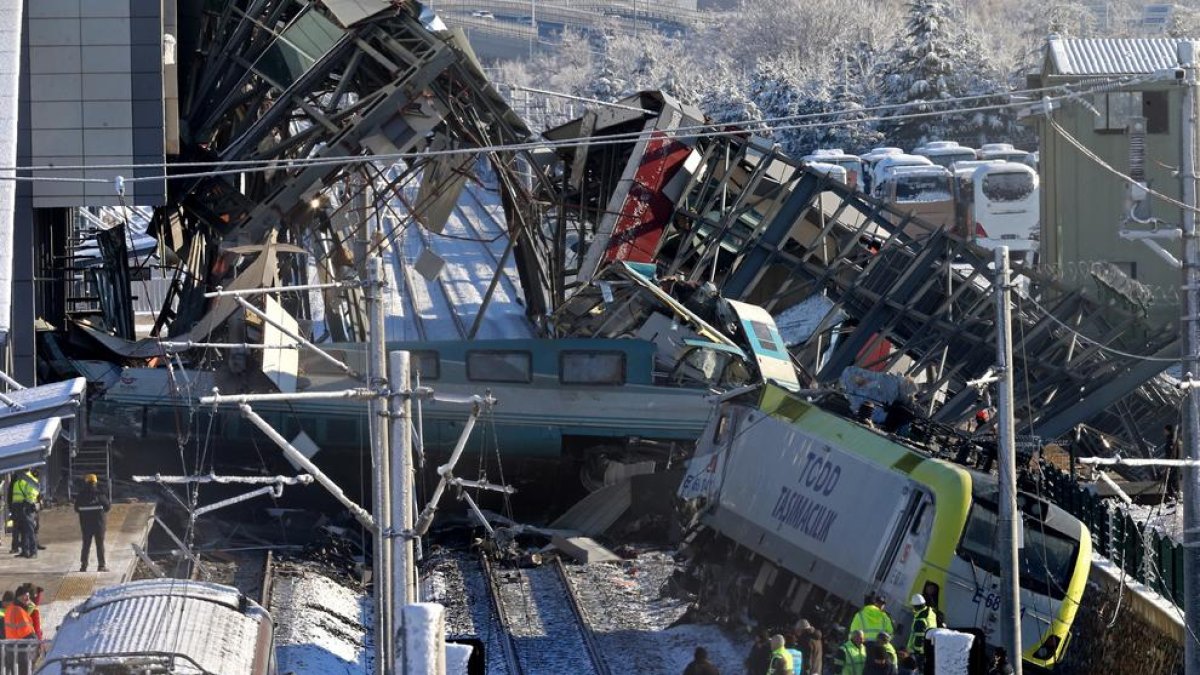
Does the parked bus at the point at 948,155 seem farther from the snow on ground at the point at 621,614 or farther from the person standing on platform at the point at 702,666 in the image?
the person standing on platform at the point at 702,666

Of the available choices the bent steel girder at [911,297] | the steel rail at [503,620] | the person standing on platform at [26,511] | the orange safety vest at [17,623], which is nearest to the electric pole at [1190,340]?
the steel rail at [503,620]

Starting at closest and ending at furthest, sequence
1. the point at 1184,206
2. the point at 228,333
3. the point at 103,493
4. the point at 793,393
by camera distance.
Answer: the point at 1184,206
the point at 793,393
the point at 103,493
the point at 228,333

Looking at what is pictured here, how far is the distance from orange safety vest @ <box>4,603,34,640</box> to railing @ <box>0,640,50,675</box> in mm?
364

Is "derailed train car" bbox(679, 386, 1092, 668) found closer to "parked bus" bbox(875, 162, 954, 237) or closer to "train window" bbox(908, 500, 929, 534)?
"train window" bbox(908, 500, 929, 534)

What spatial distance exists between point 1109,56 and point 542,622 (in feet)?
88.7

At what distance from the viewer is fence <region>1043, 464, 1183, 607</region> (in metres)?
24.7

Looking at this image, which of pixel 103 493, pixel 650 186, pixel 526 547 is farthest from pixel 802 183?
pixel 103 493

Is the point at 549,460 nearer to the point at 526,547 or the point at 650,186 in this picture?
the point at 526,547

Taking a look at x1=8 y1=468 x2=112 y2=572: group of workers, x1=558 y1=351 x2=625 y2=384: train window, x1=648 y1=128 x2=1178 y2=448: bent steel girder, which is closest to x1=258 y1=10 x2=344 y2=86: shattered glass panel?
x1=648 y1=128 x2=1178 y2=448: bent steel girder

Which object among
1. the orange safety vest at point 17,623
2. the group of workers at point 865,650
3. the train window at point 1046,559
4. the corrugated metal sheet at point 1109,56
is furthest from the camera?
the corrugated metal sheet at point 1109,56

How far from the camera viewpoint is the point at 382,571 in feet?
65.2

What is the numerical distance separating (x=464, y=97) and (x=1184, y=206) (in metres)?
22.3

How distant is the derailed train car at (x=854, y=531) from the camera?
2334 cm

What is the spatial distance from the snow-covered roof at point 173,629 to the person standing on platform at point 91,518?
331 inches
